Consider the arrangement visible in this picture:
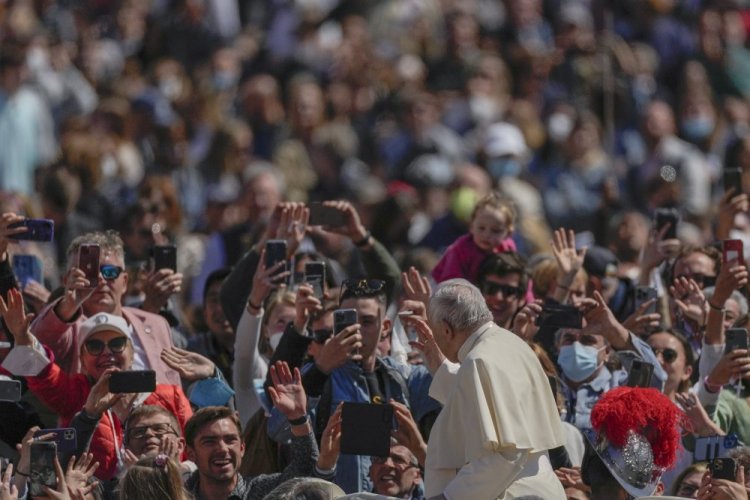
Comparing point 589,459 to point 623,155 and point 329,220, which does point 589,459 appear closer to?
point 329,220

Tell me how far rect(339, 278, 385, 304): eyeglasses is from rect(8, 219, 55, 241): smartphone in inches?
58.8

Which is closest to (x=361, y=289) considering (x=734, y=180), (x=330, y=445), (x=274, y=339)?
(x=274, y=339)

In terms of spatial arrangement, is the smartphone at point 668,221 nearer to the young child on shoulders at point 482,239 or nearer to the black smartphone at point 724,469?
the young child on shoulders at point 482,239

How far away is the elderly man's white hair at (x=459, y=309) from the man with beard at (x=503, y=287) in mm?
2071

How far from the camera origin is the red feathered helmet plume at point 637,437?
863 centimetres

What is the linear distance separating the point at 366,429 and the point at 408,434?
0.39m

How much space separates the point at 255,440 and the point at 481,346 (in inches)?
73.5

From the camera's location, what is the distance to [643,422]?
28.6ft

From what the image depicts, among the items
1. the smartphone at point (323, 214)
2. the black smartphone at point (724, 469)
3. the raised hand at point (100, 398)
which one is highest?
the smartphone at point (323, 214)

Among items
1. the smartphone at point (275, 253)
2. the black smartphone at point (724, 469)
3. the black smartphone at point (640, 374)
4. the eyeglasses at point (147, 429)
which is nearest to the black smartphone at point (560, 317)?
the black smartphone at point (640, 374)

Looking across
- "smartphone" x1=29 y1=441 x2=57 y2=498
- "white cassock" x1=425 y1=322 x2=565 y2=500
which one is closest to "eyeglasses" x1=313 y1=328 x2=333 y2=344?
"white cassock" x1=425 y1=322 x2=565 y2=500

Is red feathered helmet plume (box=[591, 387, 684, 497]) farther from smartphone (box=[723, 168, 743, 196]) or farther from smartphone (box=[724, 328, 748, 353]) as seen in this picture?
smartphone (box=[723, 168, 743, 196])

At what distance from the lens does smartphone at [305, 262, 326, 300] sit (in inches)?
404

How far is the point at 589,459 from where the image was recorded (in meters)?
8.82
